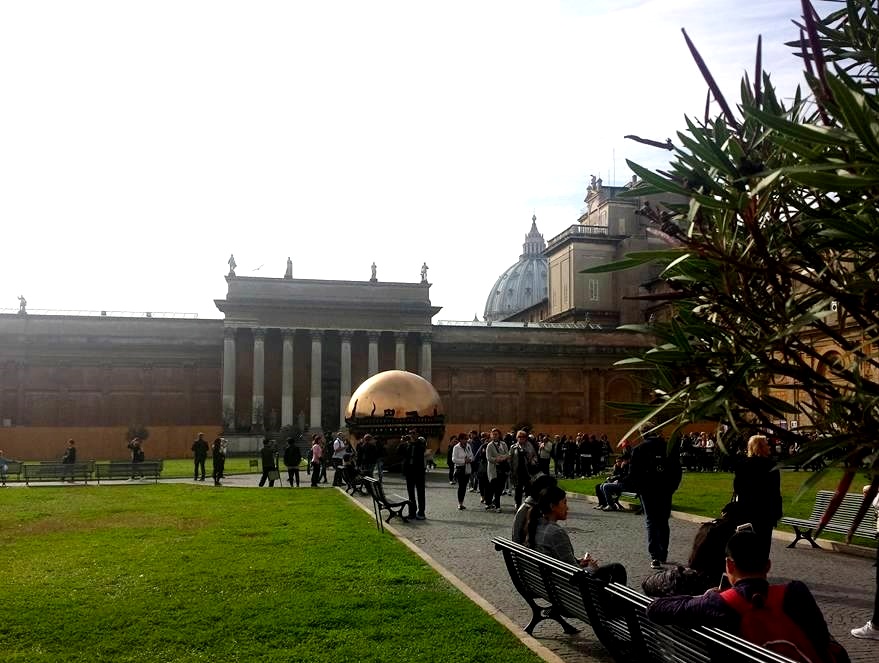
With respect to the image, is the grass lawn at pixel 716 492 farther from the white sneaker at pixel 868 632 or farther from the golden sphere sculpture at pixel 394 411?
the golden sphere sculpture at pixel 394 411

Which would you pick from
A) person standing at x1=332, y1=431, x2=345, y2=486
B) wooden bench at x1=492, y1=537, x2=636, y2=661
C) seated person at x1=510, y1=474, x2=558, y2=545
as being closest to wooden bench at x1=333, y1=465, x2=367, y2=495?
person standing at x1=332, y1=431, x2=345, y2=486

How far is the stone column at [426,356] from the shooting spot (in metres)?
60.7

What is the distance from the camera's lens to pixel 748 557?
4.59m

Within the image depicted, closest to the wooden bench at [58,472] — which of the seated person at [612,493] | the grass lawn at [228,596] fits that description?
the grass lawn at [228,596]

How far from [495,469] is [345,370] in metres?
40.3

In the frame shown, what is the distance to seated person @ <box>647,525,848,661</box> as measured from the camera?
4535mm

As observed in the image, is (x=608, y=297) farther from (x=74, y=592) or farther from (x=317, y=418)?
(x=74, y=592)

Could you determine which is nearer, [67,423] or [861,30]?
[861,30]

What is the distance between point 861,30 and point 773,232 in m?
0.96

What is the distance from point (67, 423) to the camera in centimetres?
5831

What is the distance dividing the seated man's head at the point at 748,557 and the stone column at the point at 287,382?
54904 millimetres

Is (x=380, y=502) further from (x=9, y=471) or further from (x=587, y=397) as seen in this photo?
(x=587, y=397)

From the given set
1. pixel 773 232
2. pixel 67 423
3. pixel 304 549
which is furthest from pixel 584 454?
pixel 67 423

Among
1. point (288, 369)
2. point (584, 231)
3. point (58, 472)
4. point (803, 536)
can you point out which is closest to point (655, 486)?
point (803, 536)
